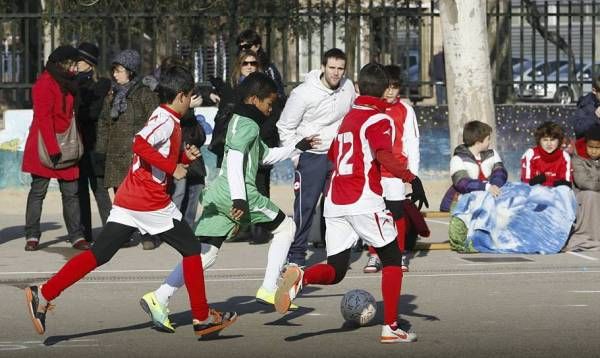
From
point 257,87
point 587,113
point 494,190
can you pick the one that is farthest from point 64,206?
point 587,113

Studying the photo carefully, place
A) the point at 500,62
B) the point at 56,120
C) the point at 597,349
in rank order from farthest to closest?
1. the point at 500,62
2. the point at 56,120
3. the point at 597,349

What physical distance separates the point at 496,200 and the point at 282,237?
3.98m

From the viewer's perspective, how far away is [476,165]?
13.8 m

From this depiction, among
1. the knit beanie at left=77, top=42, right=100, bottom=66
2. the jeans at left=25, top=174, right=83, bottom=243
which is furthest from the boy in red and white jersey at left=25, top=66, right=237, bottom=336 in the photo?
the knit beanie at left=77, top=42, right=100, bottom=66

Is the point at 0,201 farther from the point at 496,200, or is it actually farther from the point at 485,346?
the point at 485,346

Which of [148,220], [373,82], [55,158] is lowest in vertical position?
[148,220]

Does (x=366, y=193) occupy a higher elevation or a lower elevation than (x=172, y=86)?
lower

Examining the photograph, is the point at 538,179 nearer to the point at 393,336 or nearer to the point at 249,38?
the point at 249,38

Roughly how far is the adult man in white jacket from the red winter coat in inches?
87.7

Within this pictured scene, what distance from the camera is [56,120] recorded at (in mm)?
13523

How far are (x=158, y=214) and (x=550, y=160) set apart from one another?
5.82m

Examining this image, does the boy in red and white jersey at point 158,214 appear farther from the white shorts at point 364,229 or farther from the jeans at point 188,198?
the jeans at point 188,198

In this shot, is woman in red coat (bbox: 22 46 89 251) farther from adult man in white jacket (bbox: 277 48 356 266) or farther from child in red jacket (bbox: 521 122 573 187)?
child in red jacket (bbox: 521 122 573 187)

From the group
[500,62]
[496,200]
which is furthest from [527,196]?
[500,62]
